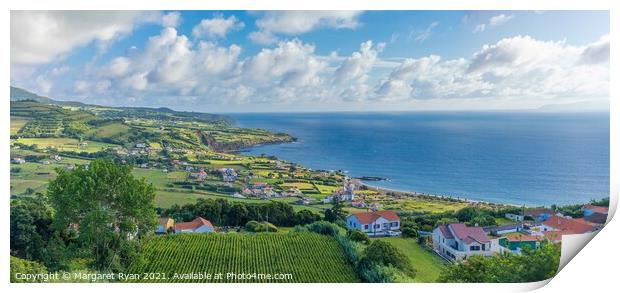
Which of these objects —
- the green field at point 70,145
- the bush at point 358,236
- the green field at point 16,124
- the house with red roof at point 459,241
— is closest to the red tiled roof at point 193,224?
the green field at point 70,145

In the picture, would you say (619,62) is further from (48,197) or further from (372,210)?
(48,197)

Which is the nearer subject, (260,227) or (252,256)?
(252,256)

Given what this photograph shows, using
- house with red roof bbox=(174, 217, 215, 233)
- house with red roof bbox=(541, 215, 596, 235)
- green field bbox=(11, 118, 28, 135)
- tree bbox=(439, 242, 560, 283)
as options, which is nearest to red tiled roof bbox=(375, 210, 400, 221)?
tree bbox=(439, 242, 560, 283)

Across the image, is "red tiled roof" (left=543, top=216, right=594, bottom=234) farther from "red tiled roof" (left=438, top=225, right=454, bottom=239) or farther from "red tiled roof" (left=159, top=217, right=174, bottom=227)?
"red tiled roof" (left=159, top=217, right=174, bottom=227)

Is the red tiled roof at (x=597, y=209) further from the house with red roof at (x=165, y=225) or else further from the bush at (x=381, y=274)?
the house with red roof at (x=165, y=225)

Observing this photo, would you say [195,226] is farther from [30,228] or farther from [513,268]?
[513,268]

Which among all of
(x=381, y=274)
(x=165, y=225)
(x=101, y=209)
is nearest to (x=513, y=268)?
(x=381, y=274)
